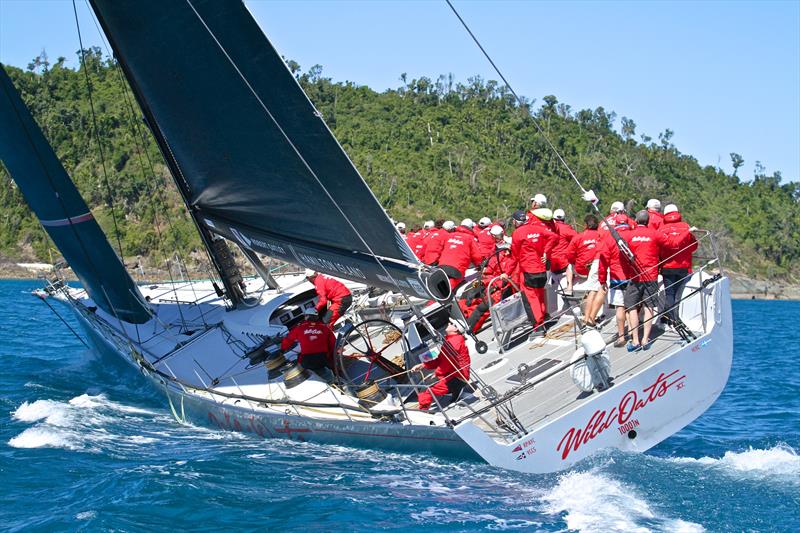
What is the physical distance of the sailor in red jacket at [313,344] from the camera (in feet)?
32.1

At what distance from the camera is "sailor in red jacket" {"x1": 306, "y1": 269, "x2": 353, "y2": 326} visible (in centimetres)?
1071

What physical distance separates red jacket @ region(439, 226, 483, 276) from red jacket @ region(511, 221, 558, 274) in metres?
1.17

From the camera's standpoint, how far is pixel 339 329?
1170 centimetres

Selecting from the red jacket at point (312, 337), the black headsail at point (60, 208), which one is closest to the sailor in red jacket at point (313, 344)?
the red jacket at point (312, 337)

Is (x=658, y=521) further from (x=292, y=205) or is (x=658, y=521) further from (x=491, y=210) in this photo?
(x=491, y=210)

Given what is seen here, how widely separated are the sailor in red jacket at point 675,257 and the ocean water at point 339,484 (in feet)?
5.51

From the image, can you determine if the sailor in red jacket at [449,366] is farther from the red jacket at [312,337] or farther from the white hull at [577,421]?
the red jacket at [312,337]

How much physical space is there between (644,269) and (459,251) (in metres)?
2.81

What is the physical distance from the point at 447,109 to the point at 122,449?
66.6 meters

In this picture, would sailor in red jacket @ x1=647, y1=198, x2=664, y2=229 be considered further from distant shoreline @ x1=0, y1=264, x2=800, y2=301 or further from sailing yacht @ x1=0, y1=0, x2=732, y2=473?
distant shoreline @ x1=0, y1=264, x2=800, y2=301

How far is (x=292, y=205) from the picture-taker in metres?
9.35

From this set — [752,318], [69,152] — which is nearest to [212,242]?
[752,318]

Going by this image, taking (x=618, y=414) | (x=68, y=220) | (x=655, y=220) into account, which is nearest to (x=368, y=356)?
(x=618, y=414)

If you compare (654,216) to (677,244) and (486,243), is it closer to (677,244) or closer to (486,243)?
(677,244)
